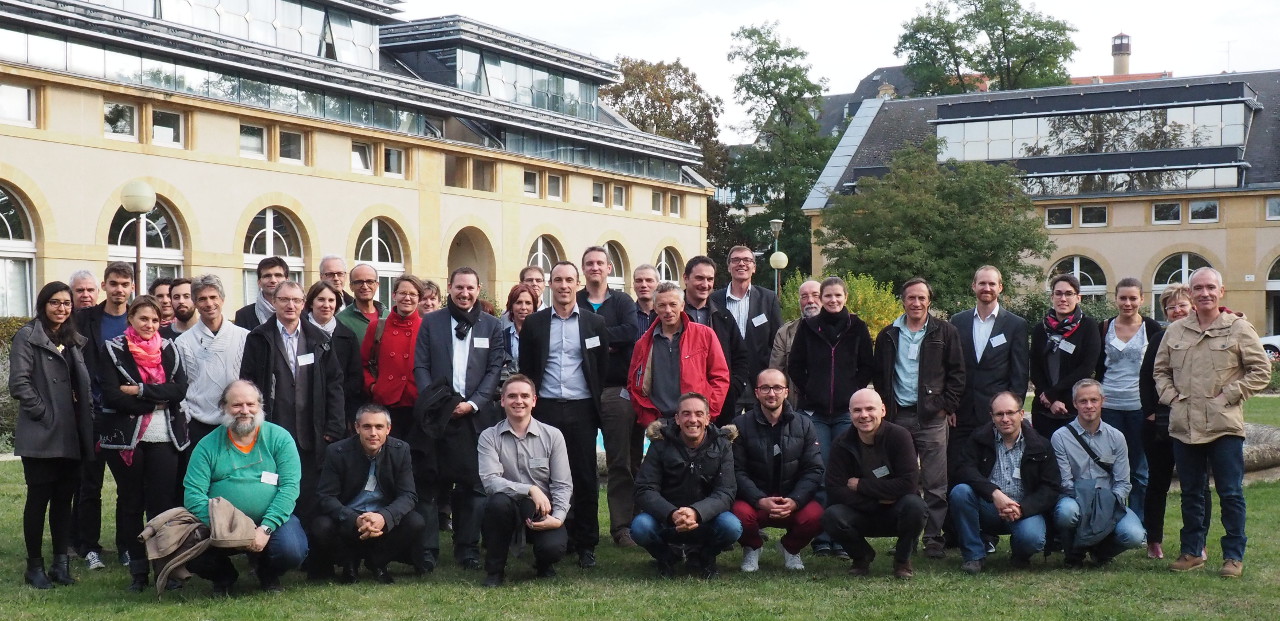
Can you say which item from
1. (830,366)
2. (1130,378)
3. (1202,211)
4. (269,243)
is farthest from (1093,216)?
(830,366)

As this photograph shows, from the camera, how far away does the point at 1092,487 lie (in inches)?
313

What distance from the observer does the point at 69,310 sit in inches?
298

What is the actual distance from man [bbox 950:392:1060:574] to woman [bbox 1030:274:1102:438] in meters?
0.69

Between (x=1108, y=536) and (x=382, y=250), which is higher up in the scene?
(x=382, y=250)

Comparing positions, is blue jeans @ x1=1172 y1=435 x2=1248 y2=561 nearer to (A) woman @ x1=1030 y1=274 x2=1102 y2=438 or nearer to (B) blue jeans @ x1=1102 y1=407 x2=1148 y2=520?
(B) blue jeans @ x1=1102 y1=407 x2=1148 y2=520

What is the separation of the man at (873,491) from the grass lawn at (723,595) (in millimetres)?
214

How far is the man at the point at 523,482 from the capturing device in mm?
7668

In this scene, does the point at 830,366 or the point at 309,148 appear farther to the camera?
the point at 309,148

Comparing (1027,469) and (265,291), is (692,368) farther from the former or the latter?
(265,291)

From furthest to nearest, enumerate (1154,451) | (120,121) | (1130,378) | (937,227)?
1. (937,227)
2. (120,121)
3. (1130,378)
4. (1154,451)

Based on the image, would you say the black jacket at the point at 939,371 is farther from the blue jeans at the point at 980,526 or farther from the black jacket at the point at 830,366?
the blue jeans at the point at 980,526

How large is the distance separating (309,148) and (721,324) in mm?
27882

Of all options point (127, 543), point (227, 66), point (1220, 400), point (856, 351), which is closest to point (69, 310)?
point (127, 543)

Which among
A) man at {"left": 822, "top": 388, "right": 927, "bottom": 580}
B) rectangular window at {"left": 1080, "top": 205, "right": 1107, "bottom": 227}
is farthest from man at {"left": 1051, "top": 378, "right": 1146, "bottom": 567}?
rectangular window at {"left": 1080, "top": 205, "right": 1107, "bottom": 227}
